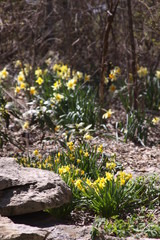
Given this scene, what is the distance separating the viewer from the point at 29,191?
362 cm

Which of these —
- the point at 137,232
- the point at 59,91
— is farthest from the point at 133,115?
the point at 137,232

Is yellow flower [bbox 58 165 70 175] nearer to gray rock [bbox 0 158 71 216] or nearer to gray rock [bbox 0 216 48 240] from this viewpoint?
gray rock [bbox 0 158 71 216]

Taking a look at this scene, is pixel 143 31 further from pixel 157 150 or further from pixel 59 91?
pixel 157 150

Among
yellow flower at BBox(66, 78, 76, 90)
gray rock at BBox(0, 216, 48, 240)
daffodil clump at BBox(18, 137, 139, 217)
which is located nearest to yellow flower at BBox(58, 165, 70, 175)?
daffodil clump at BBox(18, 137, 139, 217)

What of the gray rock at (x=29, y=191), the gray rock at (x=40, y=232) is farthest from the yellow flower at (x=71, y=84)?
the gray rock at (x=40, y=232)

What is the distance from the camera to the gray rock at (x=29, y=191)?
350 cm

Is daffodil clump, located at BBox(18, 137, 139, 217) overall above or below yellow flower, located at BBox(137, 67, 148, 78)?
below

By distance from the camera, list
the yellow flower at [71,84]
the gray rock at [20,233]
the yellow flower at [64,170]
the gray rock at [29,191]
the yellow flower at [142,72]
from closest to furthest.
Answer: the gray rock at [20,233] < the gray rock at [29,191] < the yellow flower at [64,170] < the yellow flower at [71,84] < the yellow flower at [142,72]

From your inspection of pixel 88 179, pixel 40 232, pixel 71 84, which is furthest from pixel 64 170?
pixel 71 84

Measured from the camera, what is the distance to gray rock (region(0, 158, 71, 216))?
138 inches

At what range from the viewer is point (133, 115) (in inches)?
243

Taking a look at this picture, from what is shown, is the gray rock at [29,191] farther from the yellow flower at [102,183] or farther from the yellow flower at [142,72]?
the yellow flower at [142,72]

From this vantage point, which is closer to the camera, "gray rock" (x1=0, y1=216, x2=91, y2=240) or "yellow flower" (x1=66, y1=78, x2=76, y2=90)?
"gray rock" (x1=0, y1=216, x2=91, y2=240)

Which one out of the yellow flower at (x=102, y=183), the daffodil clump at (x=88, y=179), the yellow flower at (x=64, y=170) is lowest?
the daffodil clump at (x=88, y=179)
